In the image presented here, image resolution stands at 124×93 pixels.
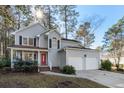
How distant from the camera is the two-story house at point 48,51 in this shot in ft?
54.7

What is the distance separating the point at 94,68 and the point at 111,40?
6.45 meters

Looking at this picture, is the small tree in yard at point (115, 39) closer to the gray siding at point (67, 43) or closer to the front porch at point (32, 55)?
the gray siding at point (67, 43)

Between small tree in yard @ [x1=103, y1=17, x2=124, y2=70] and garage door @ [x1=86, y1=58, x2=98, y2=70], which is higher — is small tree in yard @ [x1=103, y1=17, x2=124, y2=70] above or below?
above

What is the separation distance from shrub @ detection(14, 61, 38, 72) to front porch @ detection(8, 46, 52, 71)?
1.22m

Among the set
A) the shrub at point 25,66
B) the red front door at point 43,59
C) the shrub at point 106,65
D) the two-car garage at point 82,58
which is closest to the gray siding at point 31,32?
the red front door at point 43,59

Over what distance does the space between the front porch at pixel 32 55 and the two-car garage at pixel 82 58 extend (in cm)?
198

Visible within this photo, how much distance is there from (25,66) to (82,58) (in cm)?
610

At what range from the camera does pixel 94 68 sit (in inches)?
731

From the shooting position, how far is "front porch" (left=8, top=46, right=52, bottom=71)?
15.8 metres

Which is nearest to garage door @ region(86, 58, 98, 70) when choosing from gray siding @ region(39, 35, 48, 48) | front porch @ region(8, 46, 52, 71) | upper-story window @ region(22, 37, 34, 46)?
front porch @ region(8, 46, 52, 71)

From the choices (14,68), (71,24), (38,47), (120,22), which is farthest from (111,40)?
(14,68)

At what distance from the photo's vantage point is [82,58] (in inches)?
698

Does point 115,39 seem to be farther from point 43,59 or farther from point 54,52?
point 43,59

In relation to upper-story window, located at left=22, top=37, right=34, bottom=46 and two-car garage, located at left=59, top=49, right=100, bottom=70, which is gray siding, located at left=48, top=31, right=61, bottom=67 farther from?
upper-story window, located at left=22, top=37, right=34, bottom=46
